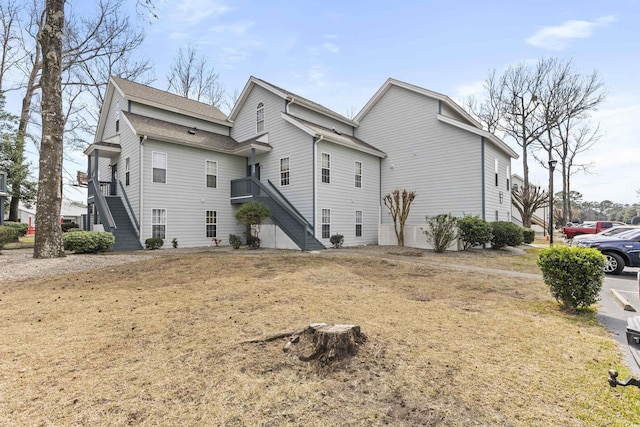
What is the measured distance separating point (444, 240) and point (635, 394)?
39.2ft

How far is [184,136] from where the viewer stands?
17.5m

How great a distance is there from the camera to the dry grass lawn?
8.03ft

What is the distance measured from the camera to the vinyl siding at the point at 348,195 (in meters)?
16.4

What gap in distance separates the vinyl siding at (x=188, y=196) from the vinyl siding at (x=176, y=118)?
3363mm

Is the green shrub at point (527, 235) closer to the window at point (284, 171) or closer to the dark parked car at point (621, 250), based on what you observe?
the dark parked car at point (621, 250)

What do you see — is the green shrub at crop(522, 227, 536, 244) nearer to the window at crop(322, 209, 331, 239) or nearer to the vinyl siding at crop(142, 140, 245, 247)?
the window at crop(322, 209, 331, 239)

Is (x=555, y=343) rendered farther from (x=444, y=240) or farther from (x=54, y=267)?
(x=54, y=267)

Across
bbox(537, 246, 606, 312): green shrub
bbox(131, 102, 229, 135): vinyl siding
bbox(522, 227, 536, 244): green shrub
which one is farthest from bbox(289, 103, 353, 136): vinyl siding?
bbox(537, 246, 606, 312): green shrub

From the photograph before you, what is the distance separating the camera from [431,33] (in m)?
11.2

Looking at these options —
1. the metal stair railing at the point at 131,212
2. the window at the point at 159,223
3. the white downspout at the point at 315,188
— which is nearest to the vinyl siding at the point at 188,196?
the window at the point at 159,223

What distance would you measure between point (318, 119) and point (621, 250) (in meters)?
15.7

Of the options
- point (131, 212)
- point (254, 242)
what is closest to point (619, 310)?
point (254, 242)

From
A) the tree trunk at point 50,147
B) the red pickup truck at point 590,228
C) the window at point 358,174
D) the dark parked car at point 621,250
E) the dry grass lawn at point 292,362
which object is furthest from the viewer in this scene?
the red pickup truck at point 590,228

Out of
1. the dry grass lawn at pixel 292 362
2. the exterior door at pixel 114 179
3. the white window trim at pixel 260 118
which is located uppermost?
the white window trim at pixel 260 118
